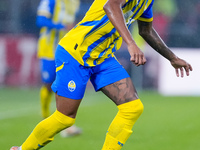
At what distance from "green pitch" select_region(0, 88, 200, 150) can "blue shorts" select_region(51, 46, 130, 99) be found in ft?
5.02

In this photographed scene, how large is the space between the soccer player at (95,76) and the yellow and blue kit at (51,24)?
2.98 metres

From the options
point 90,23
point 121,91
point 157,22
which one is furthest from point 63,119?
point 157,22

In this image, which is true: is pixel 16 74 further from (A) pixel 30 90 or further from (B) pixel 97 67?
(B) pixel 97 67

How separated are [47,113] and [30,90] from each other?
7.27 metres

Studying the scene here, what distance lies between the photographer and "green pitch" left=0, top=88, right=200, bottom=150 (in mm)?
6000

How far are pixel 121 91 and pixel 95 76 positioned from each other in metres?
0.30

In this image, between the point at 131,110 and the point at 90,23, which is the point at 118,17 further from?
the point at 131,110

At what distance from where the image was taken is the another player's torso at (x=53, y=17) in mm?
7367

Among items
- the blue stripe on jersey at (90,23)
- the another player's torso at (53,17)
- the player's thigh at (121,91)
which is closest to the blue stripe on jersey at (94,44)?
the blue stripe on jersey at (90,23)

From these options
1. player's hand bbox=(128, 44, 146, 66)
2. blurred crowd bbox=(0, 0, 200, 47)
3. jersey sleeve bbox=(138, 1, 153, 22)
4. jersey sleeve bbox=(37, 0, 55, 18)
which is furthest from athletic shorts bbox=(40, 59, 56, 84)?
blurred crowd bbox=(0, 0, 200, 47)

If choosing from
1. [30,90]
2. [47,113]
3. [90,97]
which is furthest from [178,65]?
[30,90]

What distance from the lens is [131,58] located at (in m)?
3.68

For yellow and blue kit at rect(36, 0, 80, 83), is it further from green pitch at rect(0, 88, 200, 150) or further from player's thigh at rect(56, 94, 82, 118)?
player's thigh at rect(56, 94, 82, 118)

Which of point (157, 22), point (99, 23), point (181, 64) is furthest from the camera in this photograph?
point (157, 22)
